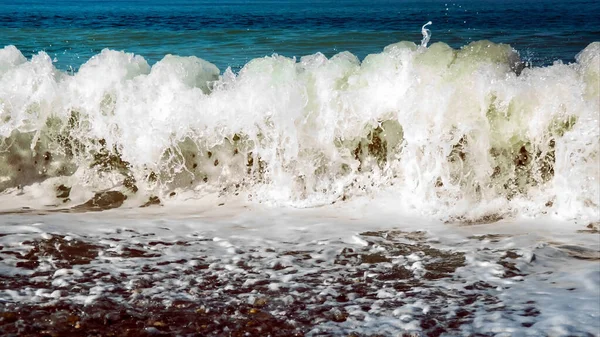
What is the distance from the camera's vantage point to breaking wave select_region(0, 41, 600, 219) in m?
6.04

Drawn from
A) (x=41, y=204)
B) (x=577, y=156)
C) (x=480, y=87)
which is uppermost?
(x=480, y=87)

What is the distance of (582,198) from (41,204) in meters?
4.47

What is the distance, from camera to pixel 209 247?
4910 mm

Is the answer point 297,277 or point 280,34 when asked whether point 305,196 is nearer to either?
point 297,277

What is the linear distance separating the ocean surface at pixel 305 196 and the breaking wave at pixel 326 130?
15 millimetres

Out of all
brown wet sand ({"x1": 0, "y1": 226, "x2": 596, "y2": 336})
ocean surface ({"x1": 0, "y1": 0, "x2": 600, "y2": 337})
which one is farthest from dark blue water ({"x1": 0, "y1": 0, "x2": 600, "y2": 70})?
brown wet sand ({"x1": 0, "y1": 226, "x2": 596, "y2": 336})

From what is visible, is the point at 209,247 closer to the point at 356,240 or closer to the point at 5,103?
the point at 356,240

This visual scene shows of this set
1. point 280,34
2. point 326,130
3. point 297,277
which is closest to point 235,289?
point 297,277

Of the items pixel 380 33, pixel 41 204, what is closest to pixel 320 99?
pixel 41 204

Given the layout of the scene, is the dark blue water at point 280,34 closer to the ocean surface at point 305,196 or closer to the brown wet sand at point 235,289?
the ocean surface at point 305,196

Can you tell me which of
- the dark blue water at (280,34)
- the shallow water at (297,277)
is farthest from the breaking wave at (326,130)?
the dark blue water at (280,34)

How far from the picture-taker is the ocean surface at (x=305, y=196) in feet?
12.2

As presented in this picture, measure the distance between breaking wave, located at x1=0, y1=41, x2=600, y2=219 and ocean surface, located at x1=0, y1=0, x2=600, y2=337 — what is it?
2 cm

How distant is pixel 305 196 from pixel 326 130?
2.16 ft
